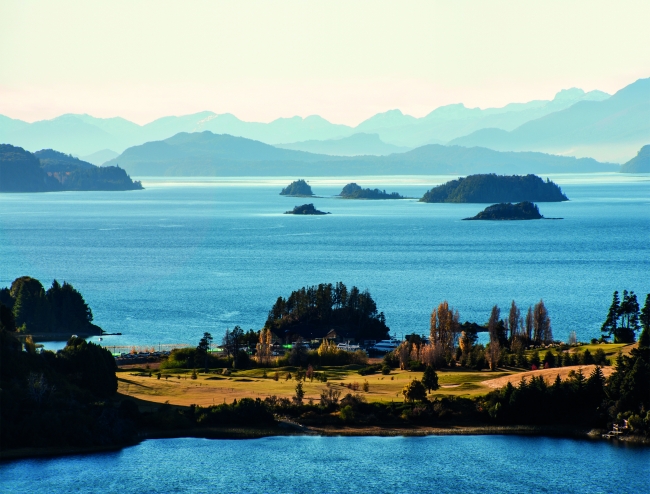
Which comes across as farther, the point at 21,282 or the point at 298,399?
the point at 21,282

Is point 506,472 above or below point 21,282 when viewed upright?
below

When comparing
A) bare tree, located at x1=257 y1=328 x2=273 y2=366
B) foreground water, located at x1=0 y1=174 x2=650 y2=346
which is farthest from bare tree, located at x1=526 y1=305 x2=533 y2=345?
bare tree, located at x1=257 y1=328 x2=273 y2=366

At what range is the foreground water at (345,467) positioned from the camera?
41688 millimetres

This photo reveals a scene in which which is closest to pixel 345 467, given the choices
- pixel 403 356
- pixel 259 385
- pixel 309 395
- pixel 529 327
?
pixel 309 395

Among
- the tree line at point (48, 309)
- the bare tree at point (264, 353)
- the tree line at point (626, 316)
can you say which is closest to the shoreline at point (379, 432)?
the bare tree at point (264, 353)

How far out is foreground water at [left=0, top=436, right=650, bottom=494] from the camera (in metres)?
41.7

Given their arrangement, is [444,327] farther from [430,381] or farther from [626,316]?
[430,381]

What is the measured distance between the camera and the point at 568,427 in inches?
2037

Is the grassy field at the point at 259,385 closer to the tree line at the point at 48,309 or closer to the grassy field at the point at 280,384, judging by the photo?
the grassy field at the point at 280,384

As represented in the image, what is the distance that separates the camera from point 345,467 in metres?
44.3

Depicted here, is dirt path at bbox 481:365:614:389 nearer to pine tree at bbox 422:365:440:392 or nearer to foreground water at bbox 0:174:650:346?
pine tree at bbox 422:365:440:392

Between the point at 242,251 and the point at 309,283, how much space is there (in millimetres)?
40896

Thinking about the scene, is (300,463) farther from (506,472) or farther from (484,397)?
(484,397)

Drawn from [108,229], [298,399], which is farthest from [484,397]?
[108,229]
